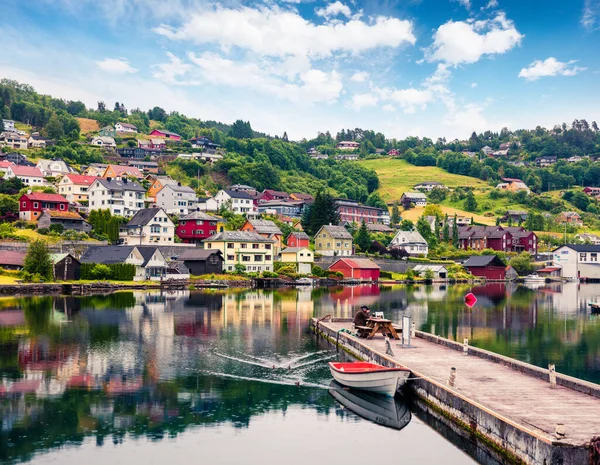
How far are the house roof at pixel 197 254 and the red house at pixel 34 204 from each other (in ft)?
87.0

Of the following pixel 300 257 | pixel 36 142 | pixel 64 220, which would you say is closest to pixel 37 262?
pixel 64 220

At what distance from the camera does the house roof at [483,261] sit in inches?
4801

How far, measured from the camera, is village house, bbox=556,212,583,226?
178 metres

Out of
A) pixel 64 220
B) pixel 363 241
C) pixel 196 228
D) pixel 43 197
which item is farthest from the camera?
pixel 363 241

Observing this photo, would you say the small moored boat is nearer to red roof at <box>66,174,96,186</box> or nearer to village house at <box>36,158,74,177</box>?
red roof at <box>66,174,96,186</box>

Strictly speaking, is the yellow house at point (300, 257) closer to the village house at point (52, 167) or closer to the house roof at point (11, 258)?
the house roof at point (11, 258)

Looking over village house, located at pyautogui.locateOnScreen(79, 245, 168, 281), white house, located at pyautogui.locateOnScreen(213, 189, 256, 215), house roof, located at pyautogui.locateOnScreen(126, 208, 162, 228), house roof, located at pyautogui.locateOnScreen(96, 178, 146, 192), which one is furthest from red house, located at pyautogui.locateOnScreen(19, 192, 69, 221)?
white house, located at pyautogui.locateOnScreen(213, 189, 256, 215)

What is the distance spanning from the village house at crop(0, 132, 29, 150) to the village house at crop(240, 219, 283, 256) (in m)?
96.7

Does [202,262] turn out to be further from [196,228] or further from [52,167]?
[52,167]

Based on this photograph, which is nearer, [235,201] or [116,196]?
[116,196]

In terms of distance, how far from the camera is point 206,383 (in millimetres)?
28938

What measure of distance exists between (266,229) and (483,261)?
4378 cm

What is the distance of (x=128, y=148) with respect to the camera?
189 m

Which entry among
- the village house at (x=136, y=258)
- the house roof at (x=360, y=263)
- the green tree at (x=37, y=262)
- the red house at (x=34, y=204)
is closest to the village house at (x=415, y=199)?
the house roof at (x=360, y=263)
